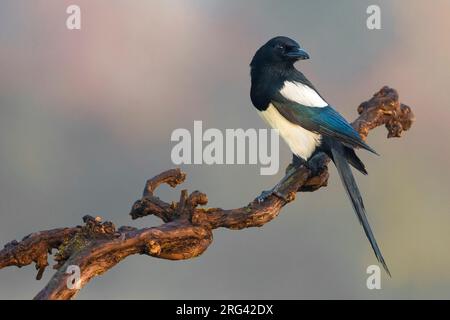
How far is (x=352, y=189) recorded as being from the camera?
3424mm

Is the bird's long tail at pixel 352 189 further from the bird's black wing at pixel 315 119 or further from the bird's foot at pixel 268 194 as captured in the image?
the bird's foot at pixel 268 194

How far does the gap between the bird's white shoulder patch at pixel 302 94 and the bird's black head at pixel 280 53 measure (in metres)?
0.13

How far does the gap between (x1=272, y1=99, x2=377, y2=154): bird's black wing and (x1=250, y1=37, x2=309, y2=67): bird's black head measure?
0.27 metres

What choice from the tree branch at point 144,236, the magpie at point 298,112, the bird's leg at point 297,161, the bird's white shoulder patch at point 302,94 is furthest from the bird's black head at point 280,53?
the tree branch at point 144,236

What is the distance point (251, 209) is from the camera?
330cm

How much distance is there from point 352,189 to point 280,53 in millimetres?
837

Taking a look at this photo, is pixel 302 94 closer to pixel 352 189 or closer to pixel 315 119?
pixel 315 119

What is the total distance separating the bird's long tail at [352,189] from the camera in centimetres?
323

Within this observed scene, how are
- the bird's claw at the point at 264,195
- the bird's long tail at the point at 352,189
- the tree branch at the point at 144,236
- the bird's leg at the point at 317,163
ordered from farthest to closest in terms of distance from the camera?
1. the bird's leg at the point at 317,163
2. the bird's claw at the point at 264,195
3. the bird's long tail at the point at 352,189
4. the tree branch at the point at 144,236

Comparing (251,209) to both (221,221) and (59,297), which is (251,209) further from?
(59,297)

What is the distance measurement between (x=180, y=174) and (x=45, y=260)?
74 centimetres

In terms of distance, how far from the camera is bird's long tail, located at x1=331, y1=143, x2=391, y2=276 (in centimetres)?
323

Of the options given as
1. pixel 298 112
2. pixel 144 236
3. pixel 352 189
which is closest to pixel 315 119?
pixel 298 112

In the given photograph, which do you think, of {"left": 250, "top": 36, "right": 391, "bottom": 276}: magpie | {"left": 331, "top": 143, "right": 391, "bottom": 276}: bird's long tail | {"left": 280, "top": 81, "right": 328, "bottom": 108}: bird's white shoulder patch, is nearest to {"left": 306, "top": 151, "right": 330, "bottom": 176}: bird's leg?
{"left": 250, "top": 36, "right": 391, "bottom": 276}: magpie
